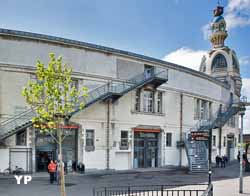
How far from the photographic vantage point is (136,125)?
28.8m

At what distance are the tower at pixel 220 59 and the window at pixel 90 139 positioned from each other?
30.1 m

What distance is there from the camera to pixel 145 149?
29.9 meters

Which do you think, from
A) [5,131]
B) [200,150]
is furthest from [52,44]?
[200,150]

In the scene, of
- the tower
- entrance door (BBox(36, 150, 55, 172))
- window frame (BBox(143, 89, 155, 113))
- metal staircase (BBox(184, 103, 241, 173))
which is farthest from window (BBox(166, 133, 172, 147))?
the tower

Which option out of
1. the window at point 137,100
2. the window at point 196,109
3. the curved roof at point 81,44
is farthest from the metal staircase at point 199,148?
the curved roof at point 81,44

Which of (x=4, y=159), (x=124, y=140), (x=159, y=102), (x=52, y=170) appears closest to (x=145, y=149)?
(x=124, y=140)

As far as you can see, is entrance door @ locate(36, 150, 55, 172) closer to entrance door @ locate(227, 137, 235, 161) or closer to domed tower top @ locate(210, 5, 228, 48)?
entrance door @ locate(227, 137, 235, 161)

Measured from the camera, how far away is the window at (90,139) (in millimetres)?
25562

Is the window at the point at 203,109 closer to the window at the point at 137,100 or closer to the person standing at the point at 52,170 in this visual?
the window at the point at 137,100

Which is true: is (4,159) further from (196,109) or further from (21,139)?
(196,109)

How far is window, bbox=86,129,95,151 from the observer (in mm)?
25562

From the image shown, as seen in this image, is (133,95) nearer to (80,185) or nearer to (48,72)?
(80,185)

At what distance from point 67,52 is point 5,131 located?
8179mm

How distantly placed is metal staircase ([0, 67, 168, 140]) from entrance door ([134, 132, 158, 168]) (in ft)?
16.7
